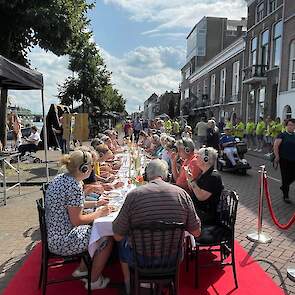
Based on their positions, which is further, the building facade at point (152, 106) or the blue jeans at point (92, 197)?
the building facade at point (152, 106)

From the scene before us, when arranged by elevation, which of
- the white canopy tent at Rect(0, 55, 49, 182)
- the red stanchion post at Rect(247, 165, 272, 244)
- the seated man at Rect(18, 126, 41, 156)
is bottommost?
the red stanchion post at Rect(247, 165, 272, 244)

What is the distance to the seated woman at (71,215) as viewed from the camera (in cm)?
367

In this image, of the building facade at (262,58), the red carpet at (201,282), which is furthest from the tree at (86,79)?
the red carpet at (201,282)

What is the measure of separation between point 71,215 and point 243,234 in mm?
3427

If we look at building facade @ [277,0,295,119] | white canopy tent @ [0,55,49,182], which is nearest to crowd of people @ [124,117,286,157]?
building facade @ [277,0,295,119]

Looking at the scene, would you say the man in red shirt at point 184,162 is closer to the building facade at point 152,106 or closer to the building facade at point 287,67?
the building facade at point 287,67

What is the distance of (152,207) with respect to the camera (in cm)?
314

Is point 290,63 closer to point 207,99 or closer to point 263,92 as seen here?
point 263,92

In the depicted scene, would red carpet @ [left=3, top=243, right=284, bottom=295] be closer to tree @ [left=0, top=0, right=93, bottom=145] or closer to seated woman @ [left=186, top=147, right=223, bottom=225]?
seated woman @ [left=186, top=147, right=223, bottom=225]

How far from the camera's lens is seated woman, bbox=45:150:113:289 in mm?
3666

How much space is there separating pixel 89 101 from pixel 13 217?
25.7 m

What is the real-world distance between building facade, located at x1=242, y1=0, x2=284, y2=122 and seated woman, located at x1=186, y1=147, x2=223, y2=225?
73.6 feet

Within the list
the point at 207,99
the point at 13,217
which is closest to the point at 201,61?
the point at 207,99

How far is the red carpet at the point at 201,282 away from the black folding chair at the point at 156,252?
0.95 m
